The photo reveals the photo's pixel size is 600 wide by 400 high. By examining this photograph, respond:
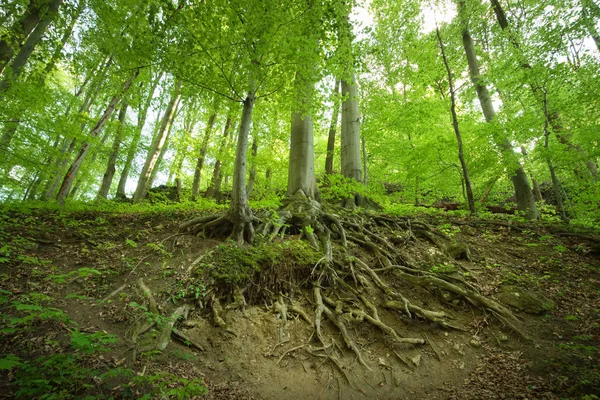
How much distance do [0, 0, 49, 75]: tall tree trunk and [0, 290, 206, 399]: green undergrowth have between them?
531cm

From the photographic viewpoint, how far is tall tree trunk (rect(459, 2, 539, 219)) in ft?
26.7

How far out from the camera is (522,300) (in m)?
4.64

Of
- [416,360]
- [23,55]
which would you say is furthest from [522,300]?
[23,55]

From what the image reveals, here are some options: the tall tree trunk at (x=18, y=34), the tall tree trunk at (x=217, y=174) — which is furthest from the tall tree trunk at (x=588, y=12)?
the tall tree trunk at (x=217, y=174)

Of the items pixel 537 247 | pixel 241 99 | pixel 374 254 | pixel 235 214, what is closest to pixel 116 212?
pixel 235 214

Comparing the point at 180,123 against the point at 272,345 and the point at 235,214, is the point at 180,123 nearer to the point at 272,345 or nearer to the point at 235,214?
the point at 235,214

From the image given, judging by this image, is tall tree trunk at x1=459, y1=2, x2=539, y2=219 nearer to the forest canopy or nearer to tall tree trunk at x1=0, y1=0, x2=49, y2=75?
the forest canopy

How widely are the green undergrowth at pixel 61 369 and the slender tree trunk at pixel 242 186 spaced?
272 centimetres

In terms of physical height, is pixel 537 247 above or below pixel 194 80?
Result: below

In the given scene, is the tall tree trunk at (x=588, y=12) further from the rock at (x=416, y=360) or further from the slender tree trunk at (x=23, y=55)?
the slender tree trunk at (x=23, y=55)

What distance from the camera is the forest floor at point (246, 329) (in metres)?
2.82

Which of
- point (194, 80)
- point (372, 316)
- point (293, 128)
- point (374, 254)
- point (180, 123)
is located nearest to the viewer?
point (372, 316)

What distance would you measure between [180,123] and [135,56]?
53.3 ft

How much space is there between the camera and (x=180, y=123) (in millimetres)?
19312
